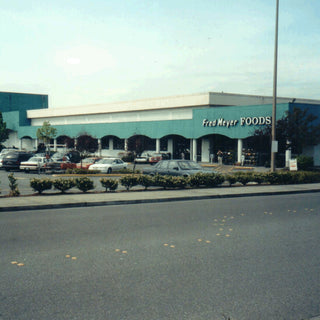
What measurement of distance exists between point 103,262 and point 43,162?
28.2 metres

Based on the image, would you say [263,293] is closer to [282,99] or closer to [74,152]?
[74,152]

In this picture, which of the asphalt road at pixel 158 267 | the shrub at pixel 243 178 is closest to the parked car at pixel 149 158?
the shrub at pixel 243 178

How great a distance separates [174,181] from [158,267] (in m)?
12.8

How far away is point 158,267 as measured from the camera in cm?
678

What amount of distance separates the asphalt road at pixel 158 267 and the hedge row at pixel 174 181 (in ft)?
17.3

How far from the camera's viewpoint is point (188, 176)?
67.5 ft

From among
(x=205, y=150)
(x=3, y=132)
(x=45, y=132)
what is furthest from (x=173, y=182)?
(x=3, y=132)

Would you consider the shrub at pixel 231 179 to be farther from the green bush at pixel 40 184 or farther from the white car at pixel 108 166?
the white car at pixel 108 166

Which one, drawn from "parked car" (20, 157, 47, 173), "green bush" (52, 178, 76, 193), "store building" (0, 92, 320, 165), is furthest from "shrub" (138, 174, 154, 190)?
"store building" (0, 92, 320, 165)

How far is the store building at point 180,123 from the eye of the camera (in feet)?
152

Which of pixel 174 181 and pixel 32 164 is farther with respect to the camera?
pixel 32 164

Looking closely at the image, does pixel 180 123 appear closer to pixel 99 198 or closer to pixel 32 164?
pixel 32 164

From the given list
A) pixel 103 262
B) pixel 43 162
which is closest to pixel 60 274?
pixel 103 262

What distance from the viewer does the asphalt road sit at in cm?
513
